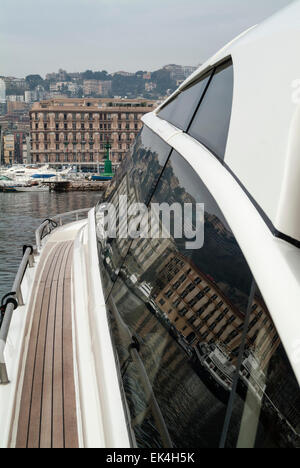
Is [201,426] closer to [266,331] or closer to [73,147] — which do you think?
[266,331]

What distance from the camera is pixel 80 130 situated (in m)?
96.9

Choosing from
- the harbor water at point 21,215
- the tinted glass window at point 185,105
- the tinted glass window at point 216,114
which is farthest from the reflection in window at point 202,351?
the harbor water at point 21,215

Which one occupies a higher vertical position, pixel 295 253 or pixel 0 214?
pixel 295 253

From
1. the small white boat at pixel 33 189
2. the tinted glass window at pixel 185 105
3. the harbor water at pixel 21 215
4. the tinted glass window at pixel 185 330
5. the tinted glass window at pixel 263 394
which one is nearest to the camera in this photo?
the tinted glass window at pixel 263 394

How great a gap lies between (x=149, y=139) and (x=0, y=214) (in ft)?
143

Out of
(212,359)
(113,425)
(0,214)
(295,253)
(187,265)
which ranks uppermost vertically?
(295,253)

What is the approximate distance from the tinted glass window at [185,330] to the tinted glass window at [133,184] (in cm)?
32

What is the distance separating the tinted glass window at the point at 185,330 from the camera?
3.39ft

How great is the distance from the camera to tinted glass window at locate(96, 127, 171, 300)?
2239 mm

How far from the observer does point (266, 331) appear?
0.88 m

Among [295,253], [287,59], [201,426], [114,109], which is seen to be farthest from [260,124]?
[114,109]

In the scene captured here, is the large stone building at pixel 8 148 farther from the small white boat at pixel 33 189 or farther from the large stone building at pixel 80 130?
the small white boat at pixel 33 189

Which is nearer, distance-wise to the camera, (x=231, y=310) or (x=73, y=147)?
(x=231, y=310)

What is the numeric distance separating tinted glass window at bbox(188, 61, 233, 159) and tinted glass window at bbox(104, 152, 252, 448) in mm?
115
